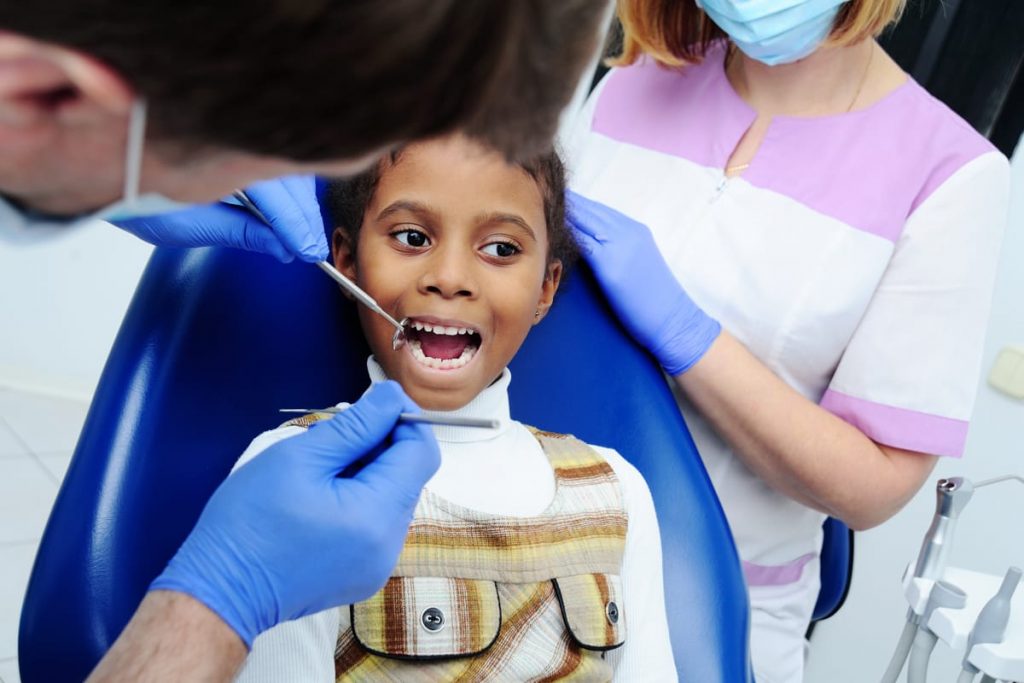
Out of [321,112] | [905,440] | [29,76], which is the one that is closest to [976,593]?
[905,440]

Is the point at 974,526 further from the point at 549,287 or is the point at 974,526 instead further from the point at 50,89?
the point at 50,89

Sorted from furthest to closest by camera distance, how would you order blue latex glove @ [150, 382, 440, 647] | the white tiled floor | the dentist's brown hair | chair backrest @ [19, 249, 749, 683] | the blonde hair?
the white tiled floor → the blonde hair → chair backrest @ [19, 249, 749, 683] → blue latex glove @ [150, 382, 440, 647] → the dentist's brown hair

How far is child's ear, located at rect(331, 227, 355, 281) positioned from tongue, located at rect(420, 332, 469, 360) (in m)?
0.15

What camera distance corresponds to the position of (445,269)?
122 centimetres

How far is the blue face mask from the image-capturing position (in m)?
1.39

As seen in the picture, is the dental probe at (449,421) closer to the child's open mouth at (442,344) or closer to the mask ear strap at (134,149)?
the child's open mouth at (442,344)

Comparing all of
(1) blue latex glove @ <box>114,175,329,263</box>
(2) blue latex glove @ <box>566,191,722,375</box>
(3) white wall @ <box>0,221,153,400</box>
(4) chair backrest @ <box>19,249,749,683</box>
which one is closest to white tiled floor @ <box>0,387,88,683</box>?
(3) white wall @ <box>0,221,153,400</box>

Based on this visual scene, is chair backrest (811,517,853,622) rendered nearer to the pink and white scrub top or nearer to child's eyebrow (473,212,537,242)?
the pink and white scrub top

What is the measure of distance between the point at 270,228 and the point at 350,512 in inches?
15.4

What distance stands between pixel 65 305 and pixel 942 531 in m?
2.84

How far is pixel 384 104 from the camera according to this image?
568 mm

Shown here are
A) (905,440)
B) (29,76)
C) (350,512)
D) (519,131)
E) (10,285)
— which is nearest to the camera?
(29,76)

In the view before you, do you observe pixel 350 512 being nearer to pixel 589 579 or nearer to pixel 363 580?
pixel 363 580

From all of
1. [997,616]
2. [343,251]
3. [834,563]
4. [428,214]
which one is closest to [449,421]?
[428,214]
